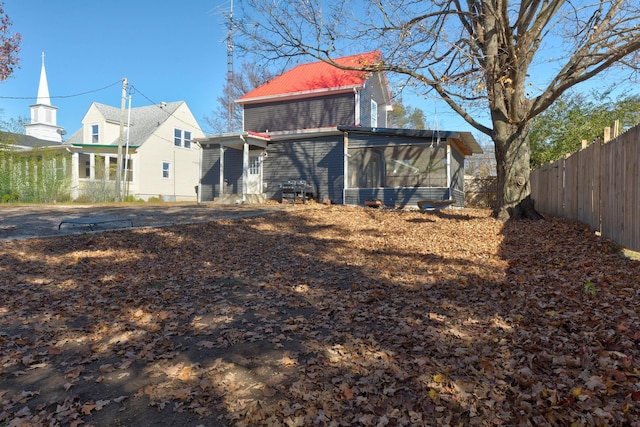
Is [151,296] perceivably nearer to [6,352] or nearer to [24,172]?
[6,352]

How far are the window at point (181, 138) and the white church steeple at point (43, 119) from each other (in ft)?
54.7

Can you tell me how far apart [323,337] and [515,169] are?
25.7 feet

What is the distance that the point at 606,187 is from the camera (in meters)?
6.51

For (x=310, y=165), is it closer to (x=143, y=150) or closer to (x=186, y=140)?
(x=143, y=150)

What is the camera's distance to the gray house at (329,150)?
15.8m

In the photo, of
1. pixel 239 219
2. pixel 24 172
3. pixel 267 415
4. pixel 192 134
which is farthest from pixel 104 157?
pixel 267 415

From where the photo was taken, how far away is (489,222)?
9367 millimetres

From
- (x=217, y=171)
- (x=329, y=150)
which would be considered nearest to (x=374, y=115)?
(x=329, y=150)

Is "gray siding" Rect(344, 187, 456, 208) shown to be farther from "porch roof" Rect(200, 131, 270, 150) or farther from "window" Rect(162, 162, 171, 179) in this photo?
"window" Rect(162, 162, 171, 179)

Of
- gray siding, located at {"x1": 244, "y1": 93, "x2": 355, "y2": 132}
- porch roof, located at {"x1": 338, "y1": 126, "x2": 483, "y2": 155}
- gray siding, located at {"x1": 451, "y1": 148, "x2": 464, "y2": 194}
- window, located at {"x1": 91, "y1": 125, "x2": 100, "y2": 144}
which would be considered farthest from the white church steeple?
gray siding, located at {"x1": 451, "y1": 148, "x2": 464, "y2": 194}

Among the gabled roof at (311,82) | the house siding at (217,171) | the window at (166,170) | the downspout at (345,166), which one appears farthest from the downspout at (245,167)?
the window at (166,170)

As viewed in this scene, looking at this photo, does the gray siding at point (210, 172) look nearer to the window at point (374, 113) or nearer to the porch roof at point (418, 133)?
the porch roof at point (418, 133)

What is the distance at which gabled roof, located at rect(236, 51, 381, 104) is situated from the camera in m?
18.5

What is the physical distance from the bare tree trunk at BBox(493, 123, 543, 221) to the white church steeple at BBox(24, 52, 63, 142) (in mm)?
39928
